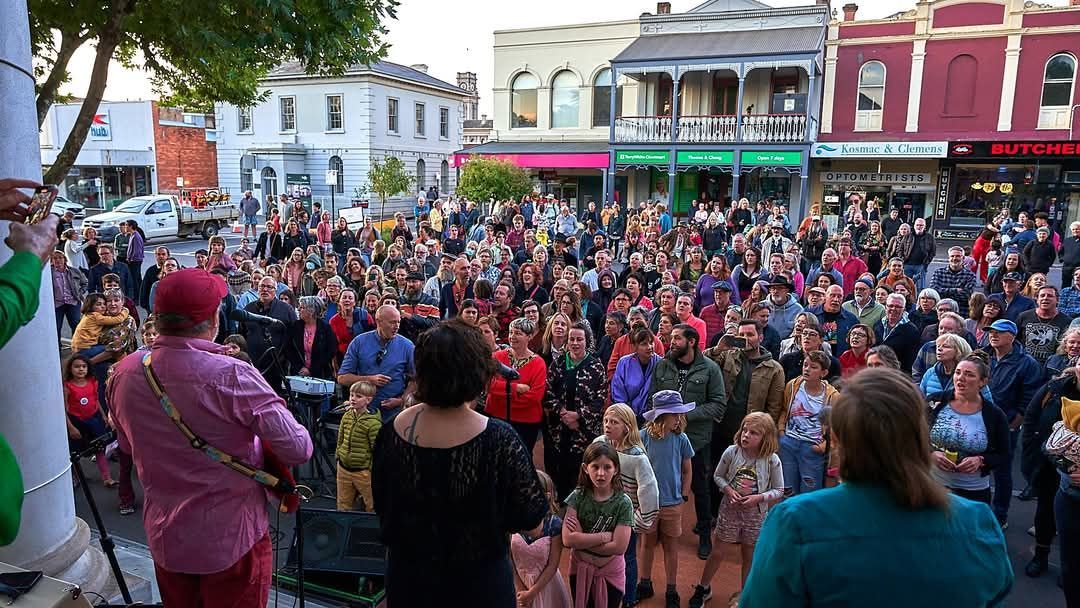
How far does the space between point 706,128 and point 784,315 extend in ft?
58.5

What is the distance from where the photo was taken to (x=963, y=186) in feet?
74.6

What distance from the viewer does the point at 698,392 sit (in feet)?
17.6

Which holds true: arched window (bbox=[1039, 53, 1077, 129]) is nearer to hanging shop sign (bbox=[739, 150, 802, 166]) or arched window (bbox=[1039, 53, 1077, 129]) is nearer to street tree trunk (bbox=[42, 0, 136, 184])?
hanging shop sign (bbox=[739, 150, 802, 166])

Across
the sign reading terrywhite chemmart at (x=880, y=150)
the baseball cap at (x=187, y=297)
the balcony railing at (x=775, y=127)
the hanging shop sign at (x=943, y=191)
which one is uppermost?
the balcony railing at (x=775, y=127)

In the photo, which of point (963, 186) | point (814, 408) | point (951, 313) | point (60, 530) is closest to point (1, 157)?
point (60, 530)

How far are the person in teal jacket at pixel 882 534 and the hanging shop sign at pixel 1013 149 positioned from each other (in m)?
23.8

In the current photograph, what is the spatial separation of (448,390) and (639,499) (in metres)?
2.51

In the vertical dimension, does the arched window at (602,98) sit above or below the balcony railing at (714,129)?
above

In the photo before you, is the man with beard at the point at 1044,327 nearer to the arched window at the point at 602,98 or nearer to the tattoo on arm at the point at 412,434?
the tattoo on arm at the point at 412,434

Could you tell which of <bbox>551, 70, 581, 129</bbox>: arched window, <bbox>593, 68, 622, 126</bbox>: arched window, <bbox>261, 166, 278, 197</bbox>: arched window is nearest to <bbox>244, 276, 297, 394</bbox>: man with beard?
<bbox>593, 68, 622, 126</bbox>: arched window

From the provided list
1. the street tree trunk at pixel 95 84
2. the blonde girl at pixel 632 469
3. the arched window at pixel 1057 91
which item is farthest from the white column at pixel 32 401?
the arched window at pixel 1057 91

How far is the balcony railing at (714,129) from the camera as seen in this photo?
75.6 ft

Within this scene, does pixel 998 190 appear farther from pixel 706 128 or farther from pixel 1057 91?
pixel 706 128

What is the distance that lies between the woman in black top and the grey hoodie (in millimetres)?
5837
